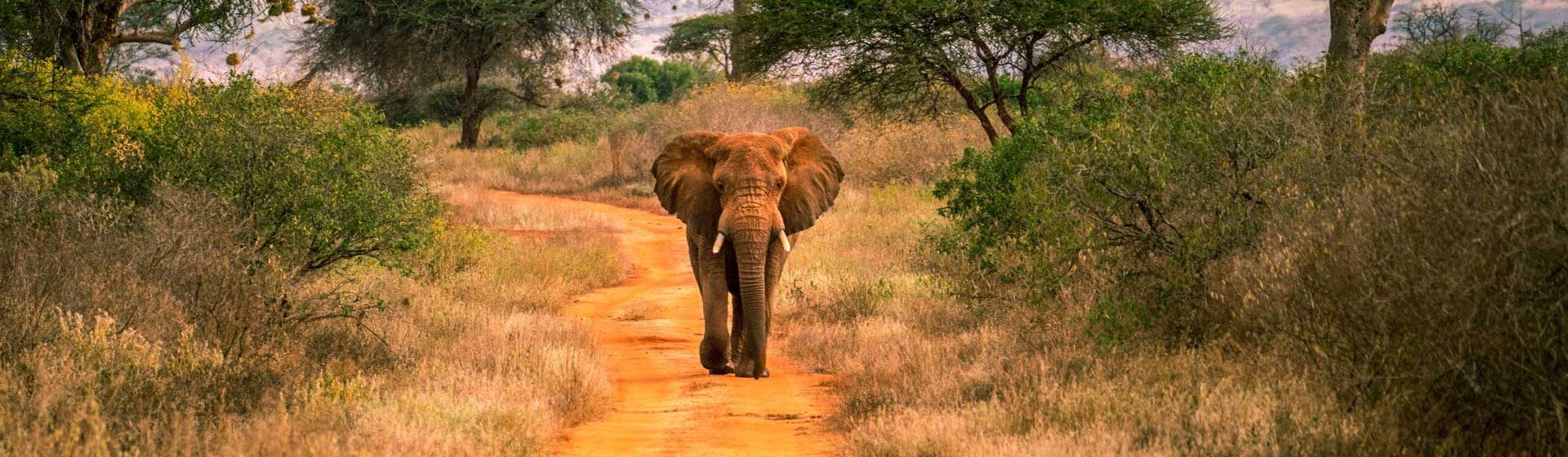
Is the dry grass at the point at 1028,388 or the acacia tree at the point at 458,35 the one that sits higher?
the acacia tree at the point at 458,35

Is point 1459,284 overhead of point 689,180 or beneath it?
beneath

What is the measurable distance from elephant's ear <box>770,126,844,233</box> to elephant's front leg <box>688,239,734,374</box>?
69 centimetres

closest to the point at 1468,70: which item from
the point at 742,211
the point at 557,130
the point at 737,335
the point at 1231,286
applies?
the point at 1231,286

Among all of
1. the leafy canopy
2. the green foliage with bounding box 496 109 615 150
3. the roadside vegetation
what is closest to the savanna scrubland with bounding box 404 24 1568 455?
the roadside vegetation

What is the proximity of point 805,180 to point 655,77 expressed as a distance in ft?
247

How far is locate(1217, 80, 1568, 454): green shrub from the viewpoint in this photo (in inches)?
214

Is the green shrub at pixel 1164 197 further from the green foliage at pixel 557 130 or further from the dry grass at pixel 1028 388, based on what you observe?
the green foliage at pixel 557 130

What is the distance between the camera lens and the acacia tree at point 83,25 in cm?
1694

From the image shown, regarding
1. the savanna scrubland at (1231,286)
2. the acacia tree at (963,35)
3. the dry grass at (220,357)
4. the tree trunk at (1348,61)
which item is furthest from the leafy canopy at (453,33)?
the dry grass at (220,357)

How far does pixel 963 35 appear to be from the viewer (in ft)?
61.1

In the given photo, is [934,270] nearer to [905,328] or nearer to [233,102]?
[905,328]

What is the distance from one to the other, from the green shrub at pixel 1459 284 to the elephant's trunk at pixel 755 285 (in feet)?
13.4

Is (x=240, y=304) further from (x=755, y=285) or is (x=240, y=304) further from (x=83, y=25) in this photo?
(x=83, y=25)

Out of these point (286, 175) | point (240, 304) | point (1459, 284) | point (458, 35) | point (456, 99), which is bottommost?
point (240, 304)
